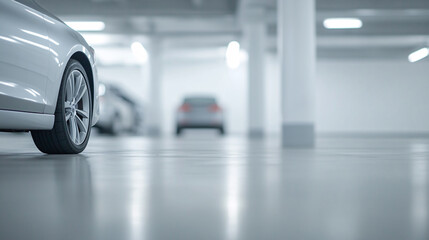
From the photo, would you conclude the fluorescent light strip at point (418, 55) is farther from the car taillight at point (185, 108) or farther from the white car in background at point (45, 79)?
the white car in background at point (45, 79)

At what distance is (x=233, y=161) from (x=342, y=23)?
16.5m

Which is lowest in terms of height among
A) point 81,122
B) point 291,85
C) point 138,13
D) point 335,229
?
point 335,229

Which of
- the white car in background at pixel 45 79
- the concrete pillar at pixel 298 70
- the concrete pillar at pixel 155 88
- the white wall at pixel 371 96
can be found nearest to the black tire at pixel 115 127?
the concrete pillar at pixel 155 88

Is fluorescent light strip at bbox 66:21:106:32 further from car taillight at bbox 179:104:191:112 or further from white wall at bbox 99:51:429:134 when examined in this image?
white wall at bbox 99:51:429:134

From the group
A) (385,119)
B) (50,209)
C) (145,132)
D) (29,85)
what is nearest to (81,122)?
(29,85)

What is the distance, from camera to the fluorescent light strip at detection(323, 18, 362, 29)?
1891 centimetres

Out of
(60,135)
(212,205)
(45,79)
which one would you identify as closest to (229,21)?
(60,135)

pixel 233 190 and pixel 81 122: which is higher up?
pixel 81 122

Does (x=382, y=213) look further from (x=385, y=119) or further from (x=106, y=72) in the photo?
(x=106, y=72)

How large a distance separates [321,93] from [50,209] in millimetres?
27523

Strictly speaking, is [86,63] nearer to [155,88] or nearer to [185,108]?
[185,108]

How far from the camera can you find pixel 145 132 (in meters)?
22.3

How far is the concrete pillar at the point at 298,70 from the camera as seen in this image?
8039 millimetres

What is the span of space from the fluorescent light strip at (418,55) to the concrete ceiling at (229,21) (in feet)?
1.24
